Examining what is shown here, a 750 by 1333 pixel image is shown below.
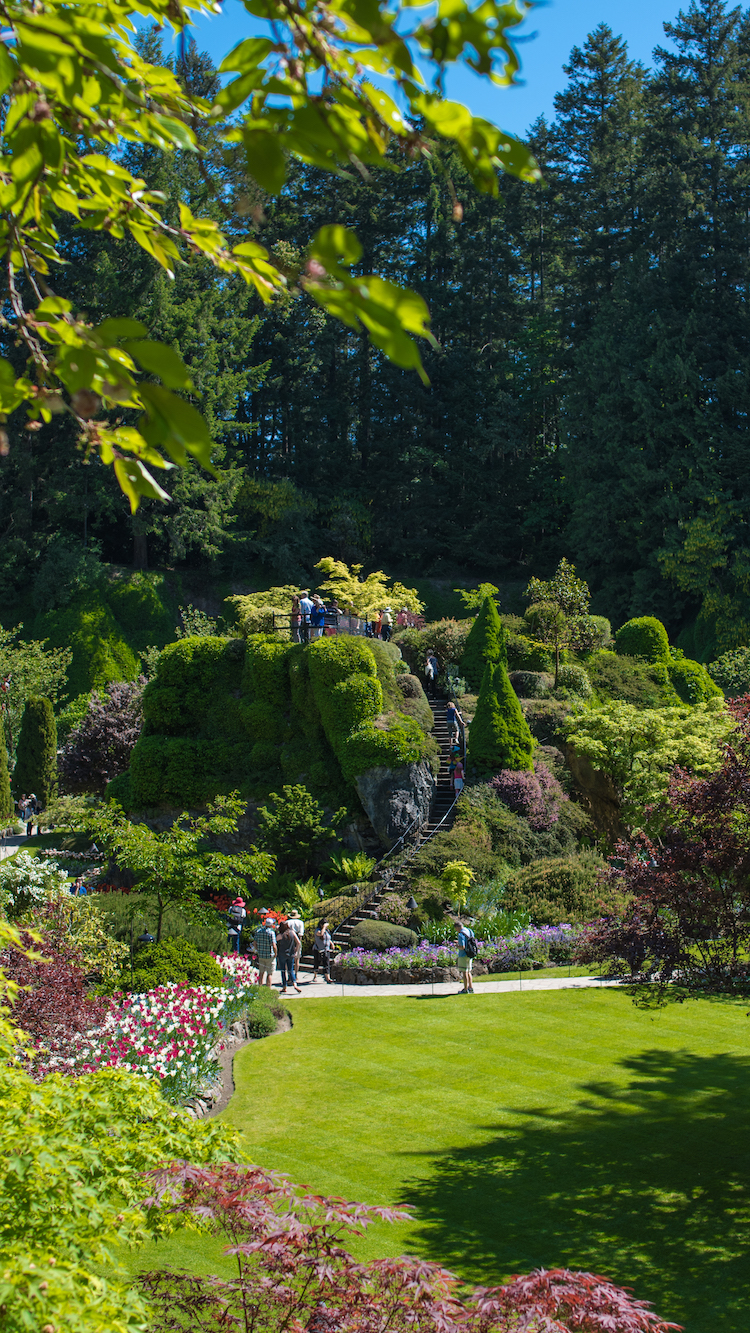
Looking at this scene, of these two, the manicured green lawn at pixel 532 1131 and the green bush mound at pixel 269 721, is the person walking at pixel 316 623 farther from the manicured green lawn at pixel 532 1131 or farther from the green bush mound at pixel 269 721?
the manicured green lawn at pixel 532 1131

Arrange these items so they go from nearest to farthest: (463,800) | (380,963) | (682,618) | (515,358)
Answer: (380,963) → (463,800) → (682,618) → (515,358)

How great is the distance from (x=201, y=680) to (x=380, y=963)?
31.6 ft

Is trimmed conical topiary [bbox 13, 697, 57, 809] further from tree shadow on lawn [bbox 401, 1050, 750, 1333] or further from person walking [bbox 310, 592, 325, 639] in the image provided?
tree shadow on lawn [bbox 401, 1050, 750, 1333]

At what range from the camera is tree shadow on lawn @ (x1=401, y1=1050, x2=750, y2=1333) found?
21.9 ft

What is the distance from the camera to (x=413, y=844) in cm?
1975

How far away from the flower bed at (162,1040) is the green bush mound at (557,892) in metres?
7.88

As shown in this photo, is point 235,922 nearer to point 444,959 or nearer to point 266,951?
point 266,951

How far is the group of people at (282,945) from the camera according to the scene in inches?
617

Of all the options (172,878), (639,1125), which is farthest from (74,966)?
(639,1125)

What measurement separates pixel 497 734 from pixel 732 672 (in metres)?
11.3

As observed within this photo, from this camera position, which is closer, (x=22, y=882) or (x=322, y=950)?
(x=22, y=882)

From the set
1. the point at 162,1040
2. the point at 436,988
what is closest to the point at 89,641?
the point at 436,988

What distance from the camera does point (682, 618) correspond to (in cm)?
3691

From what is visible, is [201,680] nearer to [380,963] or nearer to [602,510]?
[380,963]
